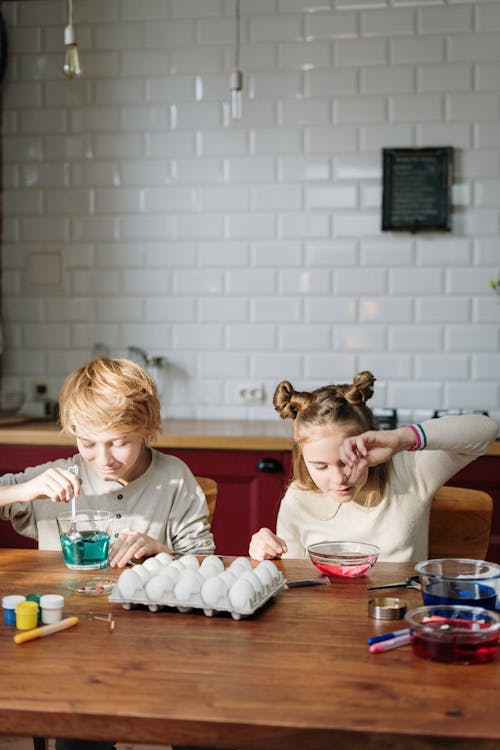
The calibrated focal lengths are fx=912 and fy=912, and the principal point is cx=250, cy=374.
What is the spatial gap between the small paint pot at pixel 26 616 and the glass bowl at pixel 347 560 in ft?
1.91

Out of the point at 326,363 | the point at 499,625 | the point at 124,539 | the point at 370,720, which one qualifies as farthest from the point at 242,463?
the point at 370,720

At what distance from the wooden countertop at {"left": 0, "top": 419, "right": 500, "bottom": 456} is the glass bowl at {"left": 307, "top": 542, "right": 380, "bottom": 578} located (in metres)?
1.38

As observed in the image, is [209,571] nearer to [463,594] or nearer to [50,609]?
[50,609]

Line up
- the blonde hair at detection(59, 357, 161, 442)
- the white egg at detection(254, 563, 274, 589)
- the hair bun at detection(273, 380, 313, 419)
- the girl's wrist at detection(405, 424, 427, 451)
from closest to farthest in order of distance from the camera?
the white egg at detection(254, 563, 274, 589) → the girl's wrist at detection(405, 424, 427, 451) → the blonde hair at detection(59, 357, 161, 442) → the hair bun at detection(273, 380, 313, 419)

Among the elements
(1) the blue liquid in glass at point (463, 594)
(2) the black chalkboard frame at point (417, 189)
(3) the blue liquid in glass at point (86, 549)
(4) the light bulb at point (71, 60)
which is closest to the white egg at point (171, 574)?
(3) the blue liquid in glass at point (86, 549)

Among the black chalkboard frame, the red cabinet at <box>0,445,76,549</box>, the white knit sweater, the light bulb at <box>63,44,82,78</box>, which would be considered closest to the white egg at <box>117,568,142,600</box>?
the white knit sweater

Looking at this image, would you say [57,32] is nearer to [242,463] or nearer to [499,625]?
[242,463]

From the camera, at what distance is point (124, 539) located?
74.3 inches

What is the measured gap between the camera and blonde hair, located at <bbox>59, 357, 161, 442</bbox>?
2105mm

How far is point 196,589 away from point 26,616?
0.28m

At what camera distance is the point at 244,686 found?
121 centimetres

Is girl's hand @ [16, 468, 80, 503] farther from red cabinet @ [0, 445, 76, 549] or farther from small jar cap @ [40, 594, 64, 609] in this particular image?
red cabinet @ [0, 445, 76, 549]

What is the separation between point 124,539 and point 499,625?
0.83m

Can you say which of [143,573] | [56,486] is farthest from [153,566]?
[56,486]
